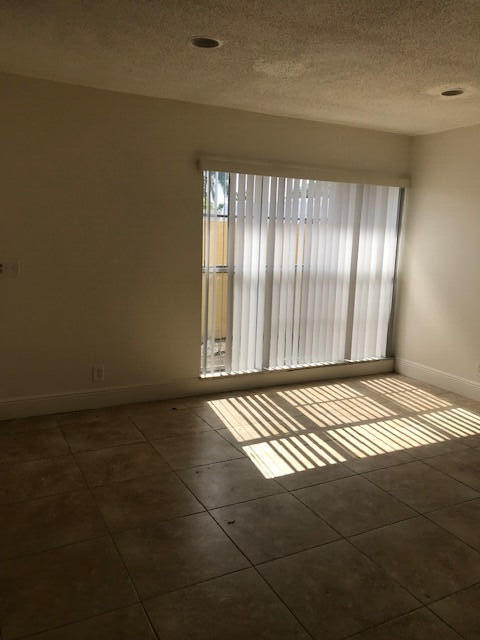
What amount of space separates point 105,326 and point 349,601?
261cm

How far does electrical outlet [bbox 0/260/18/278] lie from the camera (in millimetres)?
3533

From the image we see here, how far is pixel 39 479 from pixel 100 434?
669 mm

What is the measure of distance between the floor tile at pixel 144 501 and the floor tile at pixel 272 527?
0.20 metres

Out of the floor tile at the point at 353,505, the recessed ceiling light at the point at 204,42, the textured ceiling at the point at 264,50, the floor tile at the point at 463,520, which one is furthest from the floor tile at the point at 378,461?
the recessed ceiling light at the point at 204,42

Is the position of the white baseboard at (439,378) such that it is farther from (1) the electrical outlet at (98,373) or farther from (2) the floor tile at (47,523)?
(2) the floor tile at (47,523)

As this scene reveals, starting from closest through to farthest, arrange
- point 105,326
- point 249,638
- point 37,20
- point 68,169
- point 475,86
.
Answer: point 249,638 < point 37,20 < point 475,86 < point 68,169 < point 105,326

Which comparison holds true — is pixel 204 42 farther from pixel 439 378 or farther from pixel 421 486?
pixel 439 378

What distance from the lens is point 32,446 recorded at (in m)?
3.29

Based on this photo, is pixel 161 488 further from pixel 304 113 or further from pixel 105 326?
pixel 304 113

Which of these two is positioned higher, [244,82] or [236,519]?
[244,82]

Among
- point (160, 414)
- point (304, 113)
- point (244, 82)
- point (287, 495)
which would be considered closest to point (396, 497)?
point (287, 495)

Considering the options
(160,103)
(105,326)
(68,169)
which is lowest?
(105,326)

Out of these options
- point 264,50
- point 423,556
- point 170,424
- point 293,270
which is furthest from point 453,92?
point 170,424

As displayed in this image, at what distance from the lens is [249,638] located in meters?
1.82
